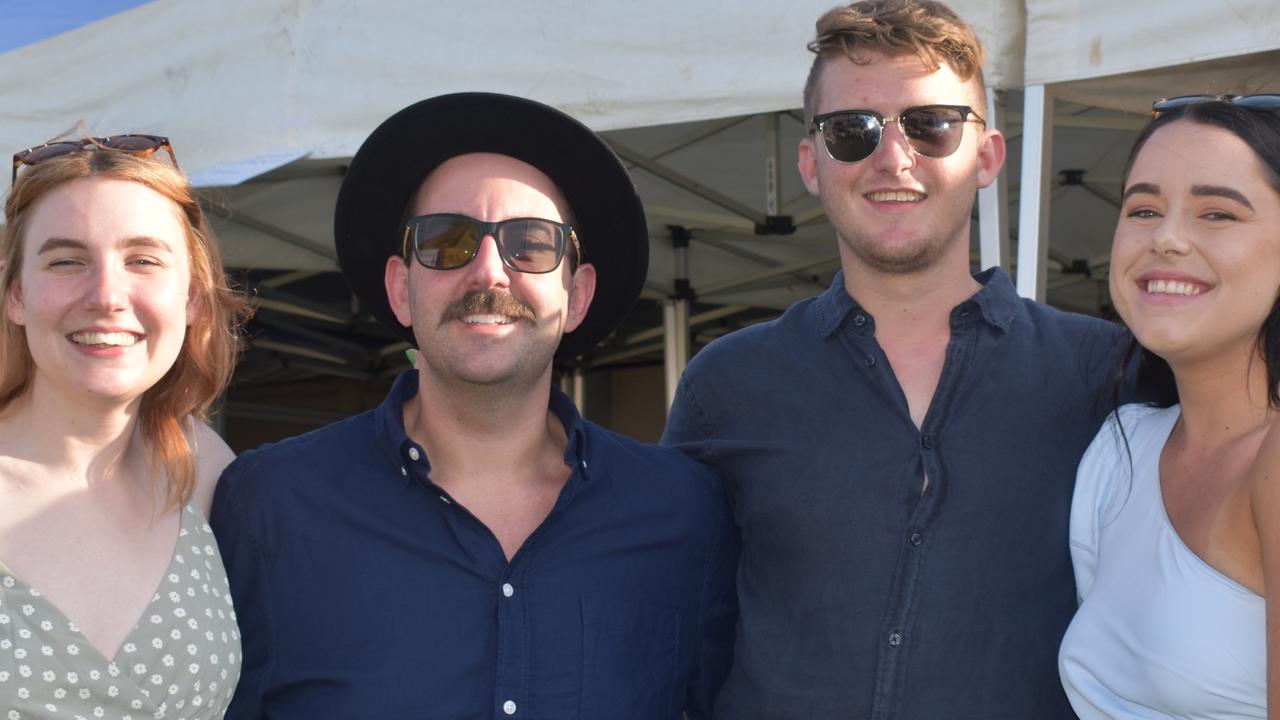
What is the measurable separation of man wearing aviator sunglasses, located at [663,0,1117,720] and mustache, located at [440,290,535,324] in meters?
0.42

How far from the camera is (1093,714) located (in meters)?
1.95

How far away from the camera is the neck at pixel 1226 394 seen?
196cm

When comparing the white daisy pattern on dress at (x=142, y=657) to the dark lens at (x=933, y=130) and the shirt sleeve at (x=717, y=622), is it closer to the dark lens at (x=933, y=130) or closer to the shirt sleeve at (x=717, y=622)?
the shirt sleeve at (x=717, y=622)

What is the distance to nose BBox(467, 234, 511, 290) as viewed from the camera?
7.62 ft

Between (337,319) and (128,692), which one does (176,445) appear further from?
(337,319)

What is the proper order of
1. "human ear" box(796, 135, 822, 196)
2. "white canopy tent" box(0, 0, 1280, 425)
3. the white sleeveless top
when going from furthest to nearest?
1. "white canopy tent" box(0, 0, 1280, 425)
2. "human ear" box(796, 135, 822, 196)
3. the white sleeveless top

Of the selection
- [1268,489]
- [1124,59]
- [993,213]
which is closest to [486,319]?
[1268,489]

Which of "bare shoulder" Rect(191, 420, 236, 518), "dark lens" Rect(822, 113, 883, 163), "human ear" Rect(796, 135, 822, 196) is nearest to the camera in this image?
"bare shoulder" Rect(191, 420, 236, 518)

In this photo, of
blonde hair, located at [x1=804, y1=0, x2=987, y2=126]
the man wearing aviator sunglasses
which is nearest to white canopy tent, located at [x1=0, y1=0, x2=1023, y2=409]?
blonde hair, located at [x1=804, y1=0, x2=987, y2=126]

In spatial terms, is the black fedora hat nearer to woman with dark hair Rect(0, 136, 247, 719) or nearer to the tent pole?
woman with dark hair Rect(0, 136, 247, 719)

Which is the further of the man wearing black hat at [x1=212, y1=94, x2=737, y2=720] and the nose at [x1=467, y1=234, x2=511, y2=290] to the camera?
the nose at [x1=467, y1=234, x2=511, y2=290]

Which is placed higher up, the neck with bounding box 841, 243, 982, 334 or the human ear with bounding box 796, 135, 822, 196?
the human ear with bounding box 796, 135, 822, 196

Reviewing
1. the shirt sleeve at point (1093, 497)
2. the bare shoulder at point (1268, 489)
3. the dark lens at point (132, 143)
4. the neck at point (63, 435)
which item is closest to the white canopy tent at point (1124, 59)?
the shirt sleeve at point (1093, 497)

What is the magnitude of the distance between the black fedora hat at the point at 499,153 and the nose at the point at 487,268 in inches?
9.0
